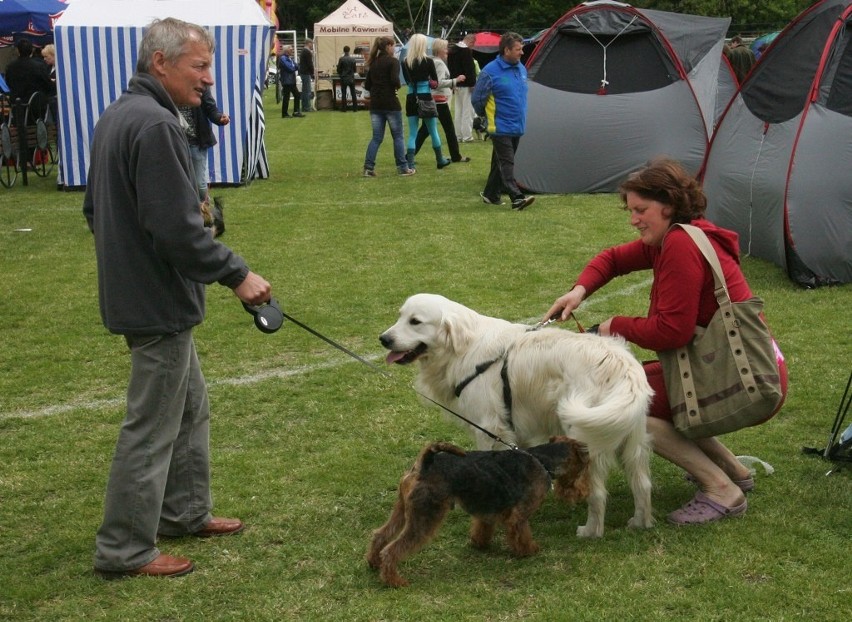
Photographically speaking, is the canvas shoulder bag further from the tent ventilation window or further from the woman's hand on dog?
the tent ventilation window

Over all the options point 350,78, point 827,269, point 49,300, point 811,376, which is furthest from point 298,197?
point 350,78

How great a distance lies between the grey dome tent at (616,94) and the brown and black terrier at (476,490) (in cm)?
1018

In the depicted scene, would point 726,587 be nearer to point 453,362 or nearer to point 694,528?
point 694,528

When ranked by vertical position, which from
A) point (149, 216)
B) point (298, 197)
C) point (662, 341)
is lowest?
point (298, 197)

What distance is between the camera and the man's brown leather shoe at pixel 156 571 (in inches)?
151

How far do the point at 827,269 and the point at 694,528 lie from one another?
5101 mm

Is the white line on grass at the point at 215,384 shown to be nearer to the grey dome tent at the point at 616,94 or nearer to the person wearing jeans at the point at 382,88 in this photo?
the grey dome tent at the point at 616,94

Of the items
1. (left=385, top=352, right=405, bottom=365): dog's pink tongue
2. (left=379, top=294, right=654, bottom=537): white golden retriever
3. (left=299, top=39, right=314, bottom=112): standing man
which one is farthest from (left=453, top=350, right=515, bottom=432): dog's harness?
(left=299, top=39, right=314, bottom=112): standing man

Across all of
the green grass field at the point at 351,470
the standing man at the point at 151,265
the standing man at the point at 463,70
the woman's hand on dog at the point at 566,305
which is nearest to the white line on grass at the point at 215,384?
the green grass field at the point at 351,470

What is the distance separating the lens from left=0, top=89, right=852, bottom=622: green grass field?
144 inches

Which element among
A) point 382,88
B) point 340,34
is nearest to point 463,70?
point 382,88

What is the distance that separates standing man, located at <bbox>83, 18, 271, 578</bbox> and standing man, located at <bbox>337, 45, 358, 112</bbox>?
2819 cm

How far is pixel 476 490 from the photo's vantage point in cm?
373

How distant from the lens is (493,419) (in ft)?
14.2
